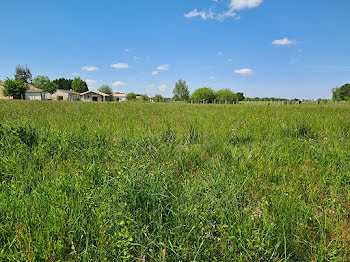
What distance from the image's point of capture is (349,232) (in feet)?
5.16

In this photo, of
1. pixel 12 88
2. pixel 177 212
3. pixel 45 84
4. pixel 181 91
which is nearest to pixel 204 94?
pixel 181 91

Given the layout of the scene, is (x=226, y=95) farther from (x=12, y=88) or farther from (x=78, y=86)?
(x=12, y=88)

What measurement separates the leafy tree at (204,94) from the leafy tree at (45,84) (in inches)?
2819

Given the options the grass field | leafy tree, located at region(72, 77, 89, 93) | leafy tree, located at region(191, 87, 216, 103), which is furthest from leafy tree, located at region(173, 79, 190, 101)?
the grass field

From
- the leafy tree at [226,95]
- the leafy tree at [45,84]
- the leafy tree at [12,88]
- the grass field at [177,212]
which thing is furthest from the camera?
the leafy tree at [226,95]

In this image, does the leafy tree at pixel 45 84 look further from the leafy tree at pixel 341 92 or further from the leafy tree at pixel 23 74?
the leafy tree at pixel 341 92

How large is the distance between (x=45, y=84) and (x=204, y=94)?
8032cm

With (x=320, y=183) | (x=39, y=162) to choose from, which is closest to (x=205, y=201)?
(x=320, y=183)

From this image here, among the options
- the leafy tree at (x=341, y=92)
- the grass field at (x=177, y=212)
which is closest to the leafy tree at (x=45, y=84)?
the grass field at (x=177, y=212)

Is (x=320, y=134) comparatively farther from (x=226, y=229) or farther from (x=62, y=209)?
(x=62, y=209)

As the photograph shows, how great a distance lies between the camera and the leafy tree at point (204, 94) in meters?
112

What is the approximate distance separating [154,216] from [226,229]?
62 cm

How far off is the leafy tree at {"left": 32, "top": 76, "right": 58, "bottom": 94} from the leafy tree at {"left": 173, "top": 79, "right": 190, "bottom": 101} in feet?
204

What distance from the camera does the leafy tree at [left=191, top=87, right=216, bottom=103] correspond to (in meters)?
112
